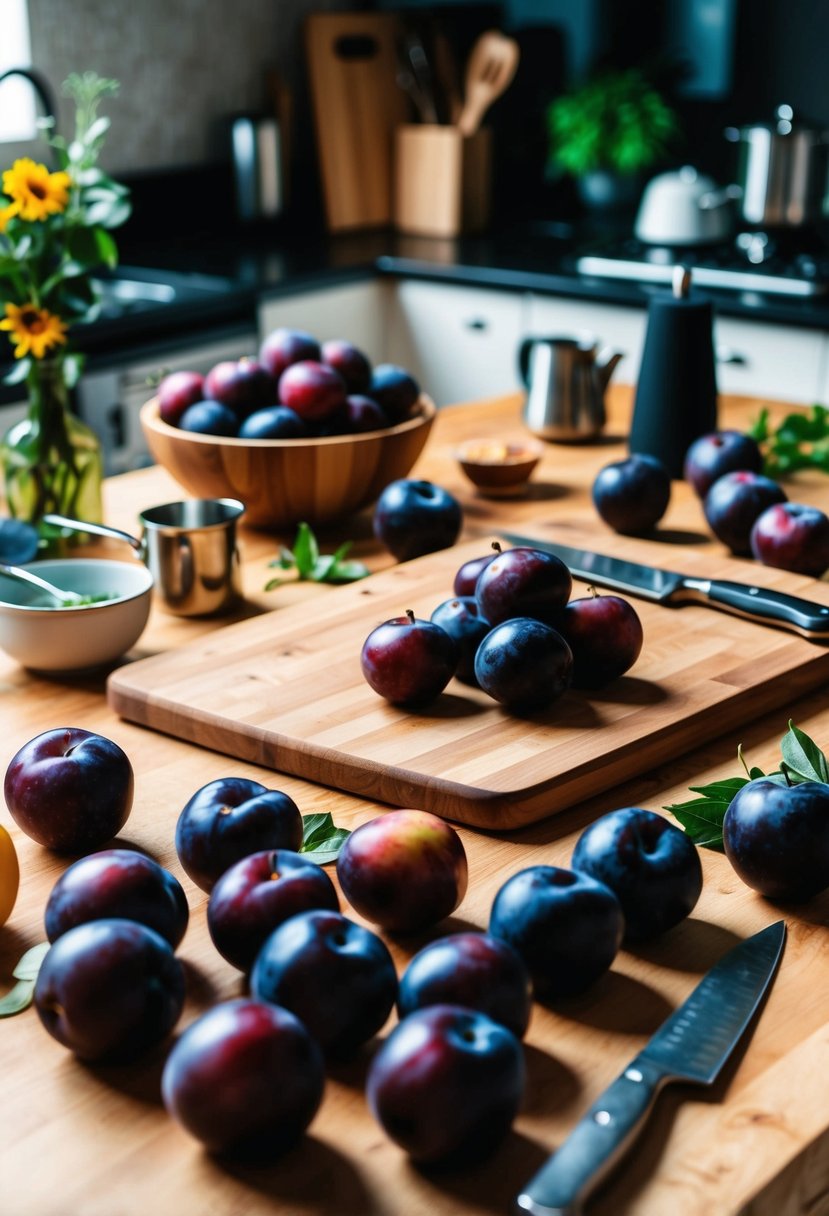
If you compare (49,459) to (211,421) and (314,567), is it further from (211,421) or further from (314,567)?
(314,567)

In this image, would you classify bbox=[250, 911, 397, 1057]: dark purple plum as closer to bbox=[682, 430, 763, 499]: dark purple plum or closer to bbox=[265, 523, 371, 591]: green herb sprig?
bbox=[265, 523, 371, 591]: green herb sprig

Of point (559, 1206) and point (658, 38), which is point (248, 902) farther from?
point (658, 38)

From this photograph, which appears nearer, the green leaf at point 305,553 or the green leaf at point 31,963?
the green leaf at point 31,963

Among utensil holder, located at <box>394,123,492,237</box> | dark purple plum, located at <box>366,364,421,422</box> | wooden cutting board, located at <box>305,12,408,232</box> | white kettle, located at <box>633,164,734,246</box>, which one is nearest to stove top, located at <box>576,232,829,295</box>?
white kettle, located at <box>633,164,734,246</box>

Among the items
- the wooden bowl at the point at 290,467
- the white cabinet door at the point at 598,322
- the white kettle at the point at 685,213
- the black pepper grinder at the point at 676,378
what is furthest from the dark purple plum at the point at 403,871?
the white kettle at the point at 685,213

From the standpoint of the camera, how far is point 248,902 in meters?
0.79

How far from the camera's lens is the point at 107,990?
73 cm

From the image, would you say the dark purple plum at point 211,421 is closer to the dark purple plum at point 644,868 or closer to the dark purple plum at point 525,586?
the dark purple plum at point 525,586

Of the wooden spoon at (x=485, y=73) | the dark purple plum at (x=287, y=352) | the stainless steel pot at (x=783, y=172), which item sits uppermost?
the wooden spoon at (x=485, y=73)

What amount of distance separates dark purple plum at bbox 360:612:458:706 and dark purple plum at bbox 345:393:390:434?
22.2 inches

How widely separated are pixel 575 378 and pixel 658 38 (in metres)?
2.40

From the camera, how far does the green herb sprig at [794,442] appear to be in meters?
1.87

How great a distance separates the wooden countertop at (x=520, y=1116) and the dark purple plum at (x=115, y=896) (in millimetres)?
53

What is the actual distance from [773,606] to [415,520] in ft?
1.33
